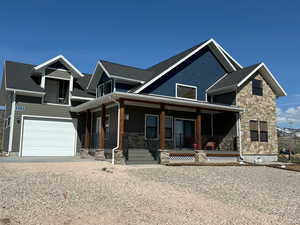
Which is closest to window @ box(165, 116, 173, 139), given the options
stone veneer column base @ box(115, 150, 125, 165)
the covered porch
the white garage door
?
the covered porch

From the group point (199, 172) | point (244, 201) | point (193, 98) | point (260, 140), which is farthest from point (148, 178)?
point (260, 140)

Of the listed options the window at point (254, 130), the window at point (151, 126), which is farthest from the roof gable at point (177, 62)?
the window at point (254, 130)

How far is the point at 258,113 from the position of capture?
18.5m

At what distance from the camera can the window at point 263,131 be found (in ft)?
60.4

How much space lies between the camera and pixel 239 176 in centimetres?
1070

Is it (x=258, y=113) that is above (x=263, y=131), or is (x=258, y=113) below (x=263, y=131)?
above

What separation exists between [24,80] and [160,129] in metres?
10.4

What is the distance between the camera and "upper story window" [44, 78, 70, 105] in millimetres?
19172

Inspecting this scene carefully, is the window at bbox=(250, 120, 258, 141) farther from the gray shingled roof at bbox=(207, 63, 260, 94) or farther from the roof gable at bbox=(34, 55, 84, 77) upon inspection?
the roof gable at bbox=(34, 55, 84, 77)

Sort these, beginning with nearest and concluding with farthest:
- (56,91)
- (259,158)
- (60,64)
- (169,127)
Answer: (169,127) → (259,158) → (60,64) → (56,91)

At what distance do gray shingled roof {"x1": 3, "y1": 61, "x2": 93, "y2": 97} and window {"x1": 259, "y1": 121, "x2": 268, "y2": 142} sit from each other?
12.4 meters

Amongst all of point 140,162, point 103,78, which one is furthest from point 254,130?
point 103,78

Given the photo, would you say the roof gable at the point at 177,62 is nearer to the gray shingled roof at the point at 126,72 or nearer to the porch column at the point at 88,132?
the gray shingled roof at the point at 126,72

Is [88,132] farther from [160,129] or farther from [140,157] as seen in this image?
[160,129]
